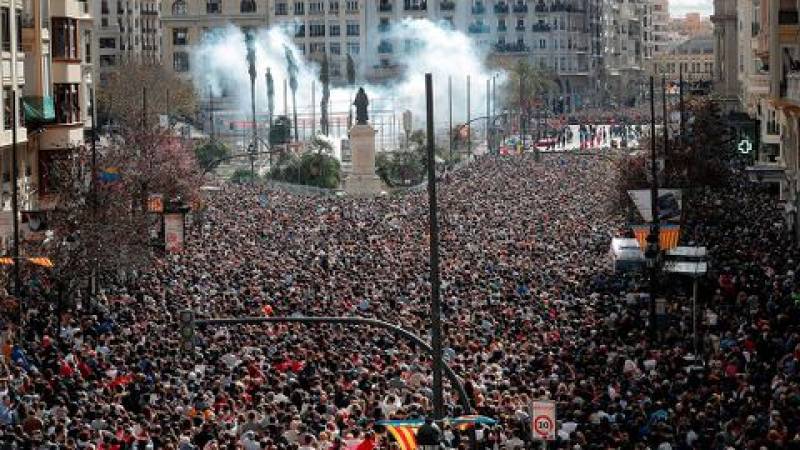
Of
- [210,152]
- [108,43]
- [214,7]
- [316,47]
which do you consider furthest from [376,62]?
[210,152]

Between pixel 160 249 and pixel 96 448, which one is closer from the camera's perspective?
pixel 96 448

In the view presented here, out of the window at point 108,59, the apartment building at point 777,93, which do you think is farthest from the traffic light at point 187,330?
the window at point 108,59

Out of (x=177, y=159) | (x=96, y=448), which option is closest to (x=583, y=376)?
(x=96, y=448)

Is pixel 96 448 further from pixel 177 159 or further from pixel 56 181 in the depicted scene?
pixel 177 159

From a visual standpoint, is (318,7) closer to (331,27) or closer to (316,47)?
(331,27)

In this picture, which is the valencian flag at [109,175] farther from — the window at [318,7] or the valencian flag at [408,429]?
the window at [318,7]
